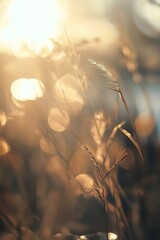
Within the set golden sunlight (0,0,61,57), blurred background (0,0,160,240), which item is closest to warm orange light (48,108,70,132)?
blurred background (0,0,160,240)

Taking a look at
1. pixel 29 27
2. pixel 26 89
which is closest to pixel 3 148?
pixel 26 89

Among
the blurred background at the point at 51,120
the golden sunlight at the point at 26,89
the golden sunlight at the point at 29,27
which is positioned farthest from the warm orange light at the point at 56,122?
the golden sunlight at the point at 29,27

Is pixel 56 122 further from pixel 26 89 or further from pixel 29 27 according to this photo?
pixel 29 27

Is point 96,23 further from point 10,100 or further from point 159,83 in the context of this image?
point 10,100

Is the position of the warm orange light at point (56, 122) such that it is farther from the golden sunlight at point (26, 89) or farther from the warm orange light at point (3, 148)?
the warm orange light at point (3, 148)

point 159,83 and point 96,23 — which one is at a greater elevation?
point 96,23

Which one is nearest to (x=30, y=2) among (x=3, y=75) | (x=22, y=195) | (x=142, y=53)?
(x=3, y=75)

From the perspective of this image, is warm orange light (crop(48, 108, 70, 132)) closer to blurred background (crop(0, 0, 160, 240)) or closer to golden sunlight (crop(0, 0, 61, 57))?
blurred background (crop(0, 0, 160, 240))
